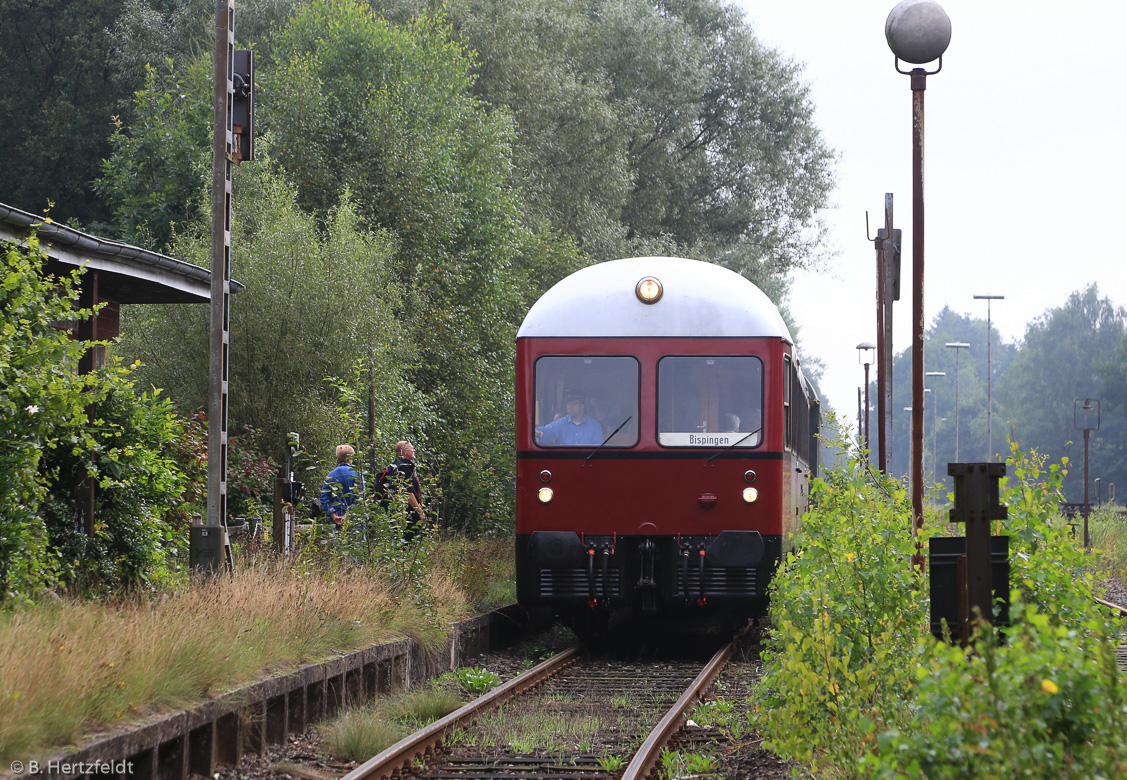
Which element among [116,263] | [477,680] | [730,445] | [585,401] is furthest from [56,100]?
[477,680]

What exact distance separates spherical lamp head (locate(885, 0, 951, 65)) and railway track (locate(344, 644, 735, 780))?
4.62 m

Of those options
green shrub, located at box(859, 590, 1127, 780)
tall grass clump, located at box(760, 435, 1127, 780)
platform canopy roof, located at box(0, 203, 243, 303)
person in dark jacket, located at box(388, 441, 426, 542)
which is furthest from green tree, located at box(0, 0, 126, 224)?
green shrub, located at box(859, 590, 1127, 780)

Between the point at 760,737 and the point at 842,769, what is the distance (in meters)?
2.36

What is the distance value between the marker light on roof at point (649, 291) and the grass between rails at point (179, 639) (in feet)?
10.6

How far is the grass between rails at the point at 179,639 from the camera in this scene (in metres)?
5.50

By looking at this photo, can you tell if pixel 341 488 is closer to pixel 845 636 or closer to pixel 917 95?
pixel 845 636

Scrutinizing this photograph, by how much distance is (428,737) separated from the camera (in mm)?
7422

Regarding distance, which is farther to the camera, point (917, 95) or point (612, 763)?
point (917, 95)

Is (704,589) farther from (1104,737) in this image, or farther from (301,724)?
(1104,737)

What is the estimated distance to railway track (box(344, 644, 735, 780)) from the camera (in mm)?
6938

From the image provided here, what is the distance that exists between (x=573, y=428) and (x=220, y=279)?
11.2ft

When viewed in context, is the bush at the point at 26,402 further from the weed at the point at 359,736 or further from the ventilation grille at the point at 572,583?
the ventilation grille at the point at 572,583

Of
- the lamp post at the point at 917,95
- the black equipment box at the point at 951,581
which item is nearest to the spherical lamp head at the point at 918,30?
the lamp post at the point at 917,95

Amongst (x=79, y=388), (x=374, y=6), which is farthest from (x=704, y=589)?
(x=374, y=6)
